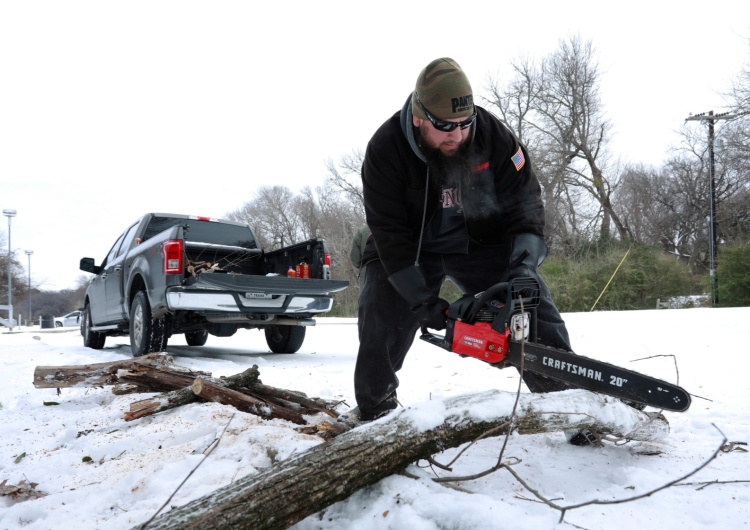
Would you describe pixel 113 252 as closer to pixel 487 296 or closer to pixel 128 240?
pixel 128 240

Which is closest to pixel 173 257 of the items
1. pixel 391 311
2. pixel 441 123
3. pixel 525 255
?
pixel 391 311

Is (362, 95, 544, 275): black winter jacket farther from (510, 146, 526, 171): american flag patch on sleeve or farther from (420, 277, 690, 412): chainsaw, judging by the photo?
(420, 277, 690, 412): chainsaw

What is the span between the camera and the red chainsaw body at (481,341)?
2.13 m

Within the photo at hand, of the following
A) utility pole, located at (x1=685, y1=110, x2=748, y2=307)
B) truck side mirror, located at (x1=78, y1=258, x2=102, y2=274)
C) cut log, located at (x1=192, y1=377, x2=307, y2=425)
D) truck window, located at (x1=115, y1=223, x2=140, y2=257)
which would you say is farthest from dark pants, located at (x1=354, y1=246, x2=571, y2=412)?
utility pole, located at (x1=685, y1=110, x2=748, y2=307)

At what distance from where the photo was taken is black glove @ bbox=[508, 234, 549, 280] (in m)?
2.40

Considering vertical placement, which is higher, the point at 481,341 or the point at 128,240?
the point at 128,240

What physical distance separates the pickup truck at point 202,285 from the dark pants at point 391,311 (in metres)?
2.75

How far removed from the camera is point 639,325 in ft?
24.3

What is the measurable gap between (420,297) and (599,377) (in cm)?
88

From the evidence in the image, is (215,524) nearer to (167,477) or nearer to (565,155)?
(167,477)

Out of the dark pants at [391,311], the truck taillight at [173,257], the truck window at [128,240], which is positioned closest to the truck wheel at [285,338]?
the truck taillight at [173,257]

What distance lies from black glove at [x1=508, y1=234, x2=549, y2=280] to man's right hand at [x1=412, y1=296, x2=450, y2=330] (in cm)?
36

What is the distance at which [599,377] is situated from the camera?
1.99m

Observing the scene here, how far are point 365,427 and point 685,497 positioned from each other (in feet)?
3.68
